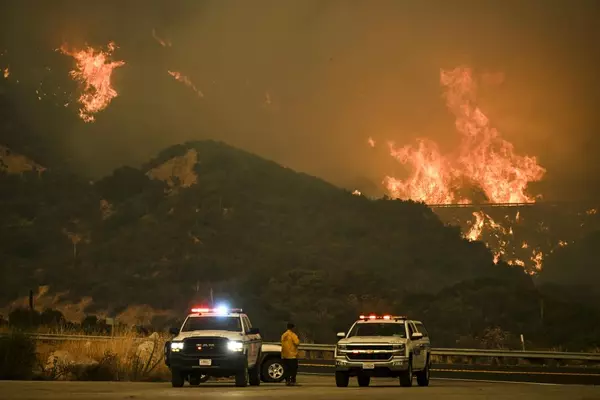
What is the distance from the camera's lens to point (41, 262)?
12619 cm

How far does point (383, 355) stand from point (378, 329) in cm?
174

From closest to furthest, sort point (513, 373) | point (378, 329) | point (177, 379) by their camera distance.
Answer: point (177, 379) < point (378, 329) < point (513, 373)

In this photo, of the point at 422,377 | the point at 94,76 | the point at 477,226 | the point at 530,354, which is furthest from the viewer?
the point at 477,226

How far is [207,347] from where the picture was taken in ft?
100

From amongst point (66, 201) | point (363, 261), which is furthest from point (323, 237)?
point (66, 201)

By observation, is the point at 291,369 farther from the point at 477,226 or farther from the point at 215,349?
the point at 477,226

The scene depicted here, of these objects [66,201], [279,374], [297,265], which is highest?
[66,201]

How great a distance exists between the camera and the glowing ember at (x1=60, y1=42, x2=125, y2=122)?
486ft

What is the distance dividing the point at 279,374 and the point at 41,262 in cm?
9721

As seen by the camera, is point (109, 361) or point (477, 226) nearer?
point (109, 361)

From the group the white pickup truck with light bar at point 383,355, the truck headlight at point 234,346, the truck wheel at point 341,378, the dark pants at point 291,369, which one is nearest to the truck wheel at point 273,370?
the dark pants at point 291,369

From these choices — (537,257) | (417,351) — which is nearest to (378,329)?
(417,351)

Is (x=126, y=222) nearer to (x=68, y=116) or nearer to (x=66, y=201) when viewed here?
(x=66, y=201)

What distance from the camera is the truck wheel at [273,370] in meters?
33.4
